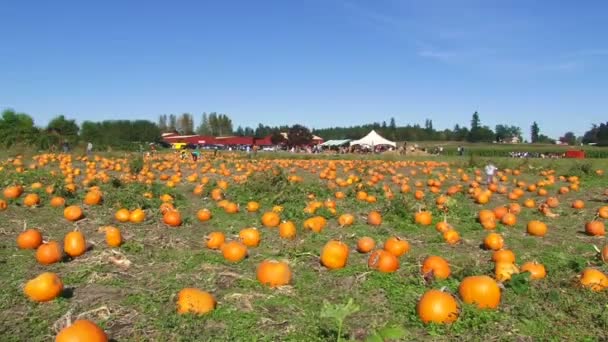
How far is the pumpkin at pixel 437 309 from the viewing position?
5.61 metres

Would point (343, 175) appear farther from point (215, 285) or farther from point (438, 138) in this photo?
point (438, 138)

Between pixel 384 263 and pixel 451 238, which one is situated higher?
pixel 384 263

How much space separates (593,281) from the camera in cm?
666

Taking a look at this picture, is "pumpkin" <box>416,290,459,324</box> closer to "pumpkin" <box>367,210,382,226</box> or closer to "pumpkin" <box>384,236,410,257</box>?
"pumpkin" <box>384,236,410,257</box>

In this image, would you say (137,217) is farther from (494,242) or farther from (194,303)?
(494,242)

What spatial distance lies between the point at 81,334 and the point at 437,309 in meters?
3.52

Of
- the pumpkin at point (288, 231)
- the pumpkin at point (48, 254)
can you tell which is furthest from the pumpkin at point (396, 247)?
the pumpkin at point (48, 254)

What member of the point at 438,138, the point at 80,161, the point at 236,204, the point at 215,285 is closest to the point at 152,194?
the point at 236,204

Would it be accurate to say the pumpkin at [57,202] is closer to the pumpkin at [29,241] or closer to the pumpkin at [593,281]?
the pumpkin at [29,241]

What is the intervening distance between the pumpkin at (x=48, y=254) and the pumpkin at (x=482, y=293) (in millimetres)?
6039

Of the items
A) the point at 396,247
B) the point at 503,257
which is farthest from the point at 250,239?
the point at 503,257

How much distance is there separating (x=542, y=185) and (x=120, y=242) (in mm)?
17313

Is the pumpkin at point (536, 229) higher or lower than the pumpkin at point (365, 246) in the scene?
lower

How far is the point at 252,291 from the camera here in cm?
666
